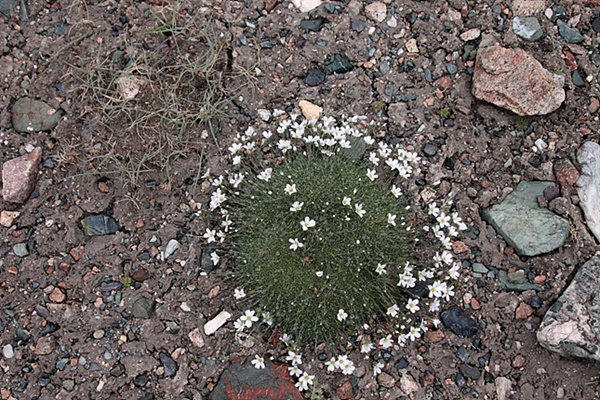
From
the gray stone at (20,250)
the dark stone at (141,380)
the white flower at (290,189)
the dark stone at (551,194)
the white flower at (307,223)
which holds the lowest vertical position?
the dark stone at (141,380)

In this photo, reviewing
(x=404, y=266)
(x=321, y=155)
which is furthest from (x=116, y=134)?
(x=404, y=266)

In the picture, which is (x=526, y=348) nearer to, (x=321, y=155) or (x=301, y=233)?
(x=301, y=233)

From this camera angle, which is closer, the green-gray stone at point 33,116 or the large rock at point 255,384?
the large rock at point 255,384

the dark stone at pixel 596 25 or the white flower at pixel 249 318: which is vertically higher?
the dark stone at pixel 596 25

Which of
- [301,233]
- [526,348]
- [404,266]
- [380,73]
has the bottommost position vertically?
A: [526,348]

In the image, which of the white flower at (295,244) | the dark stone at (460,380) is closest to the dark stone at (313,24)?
the white flower at (295,244)

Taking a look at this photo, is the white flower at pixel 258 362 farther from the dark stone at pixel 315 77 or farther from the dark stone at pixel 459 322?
the dark stone at pixel 315 77

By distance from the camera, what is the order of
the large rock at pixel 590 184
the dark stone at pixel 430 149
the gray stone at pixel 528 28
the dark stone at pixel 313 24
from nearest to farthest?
the large rock at pixel 590 184, the dark stone at pixel 430 149, the gray stone at pixel 528 28, the dark stone at pixel 313 24
